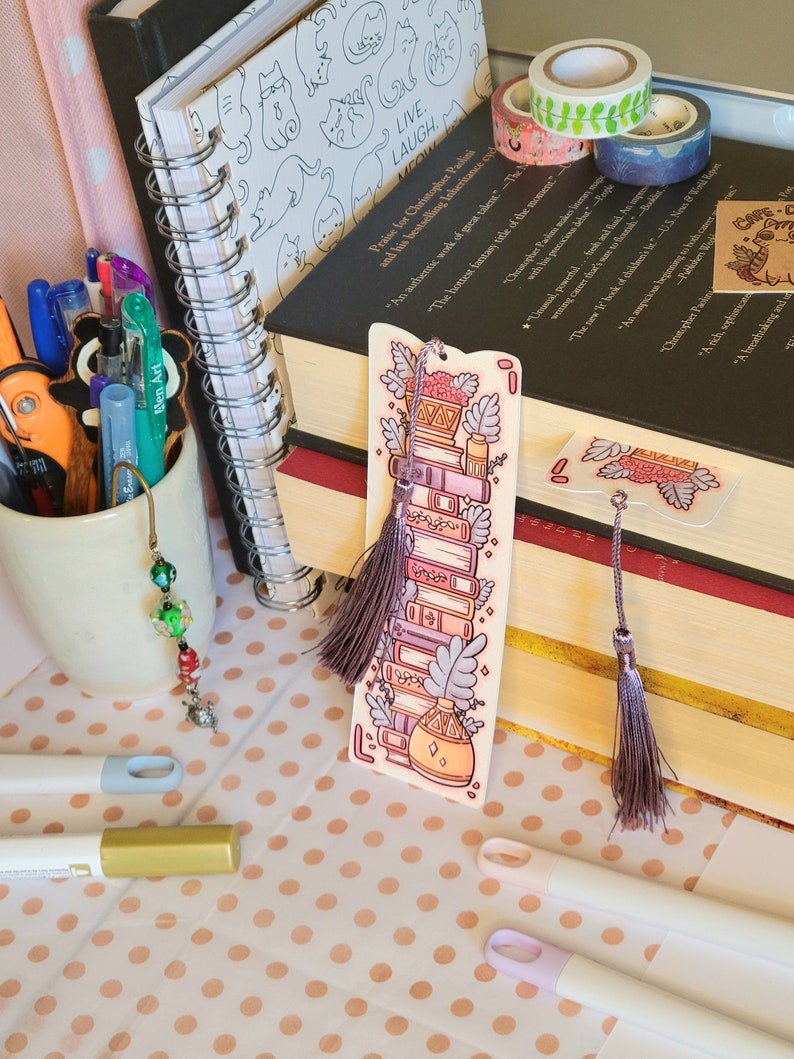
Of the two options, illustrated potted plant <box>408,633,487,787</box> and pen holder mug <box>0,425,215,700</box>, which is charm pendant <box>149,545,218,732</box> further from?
illustrated potted plant <box>408,633,487,787</box>

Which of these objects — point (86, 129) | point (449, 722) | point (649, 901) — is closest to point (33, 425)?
point (86, 129)

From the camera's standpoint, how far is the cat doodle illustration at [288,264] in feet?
1.94

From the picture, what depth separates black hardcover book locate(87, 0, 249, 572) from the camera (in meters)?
0.52

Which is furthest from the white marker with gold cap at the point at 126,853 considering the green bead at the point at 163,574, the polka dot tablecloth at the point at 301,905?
the green bead at the point at 163,574

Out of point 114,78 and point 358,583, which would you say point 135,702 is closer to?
point 358,583

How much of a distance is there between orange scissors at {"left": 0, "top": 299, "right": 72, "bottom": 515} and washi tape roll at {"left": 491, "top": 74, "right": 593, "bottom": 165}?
268 millimetres

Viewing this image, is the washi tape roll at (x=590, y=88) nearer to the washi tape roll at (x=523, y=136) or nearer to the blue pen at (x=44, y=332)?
the washi tape roll at (x=523, y=136)

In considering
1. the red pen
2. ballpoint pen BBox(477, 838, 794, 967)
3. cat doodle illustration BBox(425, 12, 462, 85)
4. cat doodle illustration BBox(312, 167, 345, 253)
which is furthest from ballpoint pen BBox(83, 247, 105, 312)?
ballpoint pen BBox(477, 838, 794, 967)

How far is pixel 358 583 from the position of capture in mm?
588

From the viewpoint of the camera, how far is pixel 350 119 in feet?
2.01

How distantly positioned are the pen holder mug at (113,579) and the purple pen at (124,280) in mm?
81

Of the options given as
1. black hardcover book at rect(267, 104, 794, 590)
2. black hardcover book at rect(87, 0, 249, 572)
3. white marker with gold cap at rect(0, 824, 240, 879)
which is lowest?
white marker with gold cap at rect(0, 824, 240, 879)

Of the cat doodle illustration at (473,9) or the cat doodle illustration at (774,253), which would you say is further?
the cat doodle illustration at (473,9)

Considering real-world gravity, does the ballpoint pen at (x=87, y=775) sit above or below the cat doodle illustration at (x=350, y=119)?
below
